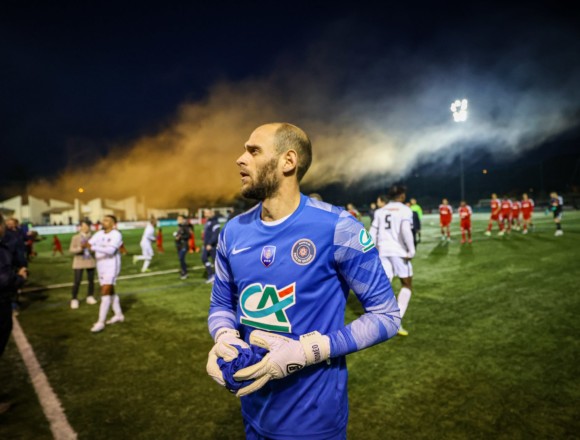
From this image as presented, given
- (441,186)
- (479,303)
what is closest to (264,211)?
(479,303)

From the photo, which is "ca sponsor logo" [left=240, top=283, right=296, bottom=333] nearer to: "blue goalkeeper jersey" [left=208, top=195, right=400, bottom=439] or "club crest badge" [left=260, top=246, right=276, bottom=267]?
"blue goalkeeper jersey" [left=208, top=195, right=400, bottom=439]

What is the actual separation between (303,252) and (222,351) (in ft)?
2.01

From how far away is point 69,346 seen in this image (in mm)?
5953

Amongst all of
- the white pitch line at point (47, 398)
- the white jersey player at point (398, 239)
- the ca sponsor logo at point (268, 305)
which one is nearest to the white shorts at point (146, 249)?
the white pitch line at point (47, 398)

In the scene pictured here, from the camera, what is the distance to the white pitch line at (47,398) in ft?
11.6

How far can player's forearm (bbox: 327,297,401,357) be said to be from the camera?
1542 mm

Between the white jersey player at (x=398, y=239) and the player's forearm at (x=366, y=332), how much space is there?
4811 millimetres

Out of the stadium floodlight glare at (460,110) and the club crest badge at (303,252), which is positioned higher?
the stadium floodlight glare at (460,110)

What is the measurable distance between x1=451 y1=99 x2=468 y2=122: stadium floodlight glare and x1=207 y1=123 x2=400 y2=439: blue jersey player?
29782 millimetres

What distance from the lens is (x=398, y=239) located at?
20.9 ft

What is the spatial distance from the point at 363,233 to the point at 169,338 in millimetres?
5562

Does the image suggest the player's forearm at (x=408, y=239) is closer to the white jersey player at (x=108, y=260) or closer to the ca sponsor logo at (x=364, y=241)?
the ca sponsor logo at (x=364, y=241)

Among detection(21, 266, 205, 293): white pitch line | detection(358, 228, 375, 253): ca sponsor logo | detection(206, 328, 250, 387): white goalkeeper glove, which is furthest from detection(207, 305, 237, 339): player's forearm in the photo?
detection(21, 266, 205, 293): white pitch line

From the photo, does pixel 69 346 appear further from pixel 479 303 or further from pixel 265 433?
pixel 479 303
